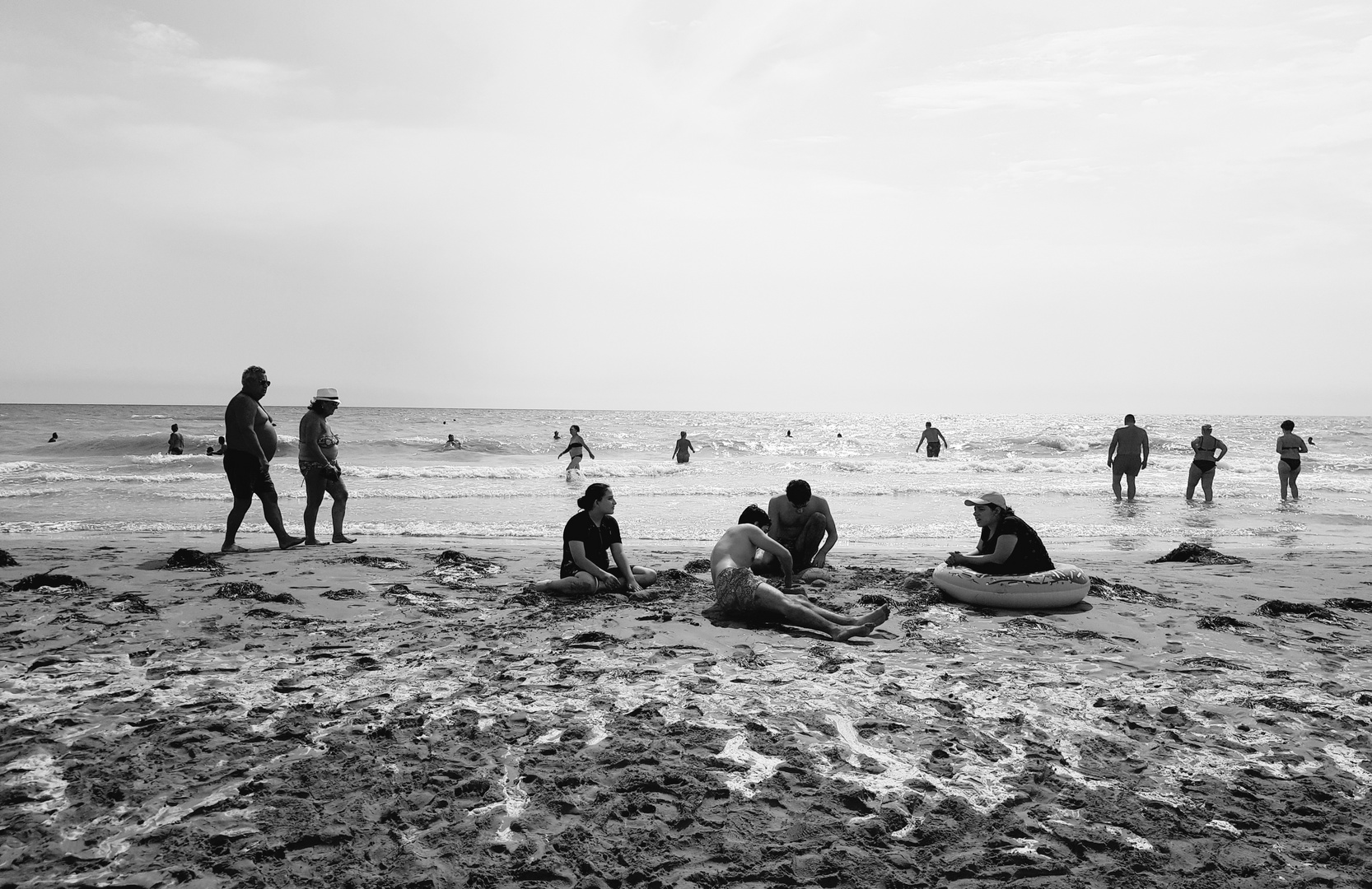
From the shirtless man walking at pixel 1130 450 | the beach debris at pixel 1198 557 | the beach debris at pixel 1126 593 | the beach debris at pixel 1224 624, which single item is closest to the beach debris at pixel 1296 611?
the beach debris at pixel 1224 624

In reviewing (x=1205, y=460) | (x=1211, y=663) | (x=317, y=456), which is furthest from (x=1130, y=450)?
(x=317, y=456)

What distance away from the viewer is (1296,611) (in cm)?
626

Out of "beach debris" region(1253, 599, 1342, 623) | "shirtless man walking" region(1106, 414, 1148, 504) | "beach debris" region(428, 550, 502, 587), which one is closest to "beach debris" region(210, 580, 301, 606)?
"beach debris" region(428, 550, 502, 587)

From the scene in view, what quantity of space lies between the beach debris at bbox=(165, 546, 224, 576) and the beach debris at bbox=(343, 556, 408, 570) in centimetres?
118

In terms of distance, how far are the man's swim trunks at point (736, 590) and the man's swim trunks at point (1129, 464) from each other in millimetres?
13459

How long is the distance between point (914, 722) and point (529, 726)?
6.44 ft

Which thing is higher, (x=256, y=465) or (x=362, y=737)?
(x=256, y=465)

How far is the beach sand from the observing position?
286 cm

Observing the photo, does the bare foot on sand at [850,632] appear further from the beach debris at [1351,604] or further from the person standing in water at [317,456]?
the person standing in water at [317,456]

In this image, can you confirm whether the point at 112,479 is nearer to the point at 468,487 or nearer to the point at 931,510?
the point at 468,487

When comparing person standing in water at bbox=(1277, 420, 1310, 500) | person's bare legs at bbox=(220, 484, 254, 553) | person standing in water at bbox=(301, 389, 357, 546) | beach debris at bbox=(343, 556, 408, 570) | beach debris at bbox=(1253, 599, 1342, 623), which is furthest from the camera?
person standing in water at bbox=(1277, 420, 1310, 500)

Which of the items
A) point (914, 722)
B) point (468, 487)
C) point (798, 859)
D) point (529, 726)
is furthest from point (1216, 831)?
point (468, 487)

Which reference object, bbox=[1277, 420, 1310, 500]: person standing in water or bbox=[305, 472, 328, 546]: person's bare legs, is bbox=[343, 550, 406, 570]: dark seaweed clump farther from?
bbox=[1277, 420, 1310, 500]: person standing in water

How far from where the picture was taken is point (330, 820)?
3.06m
